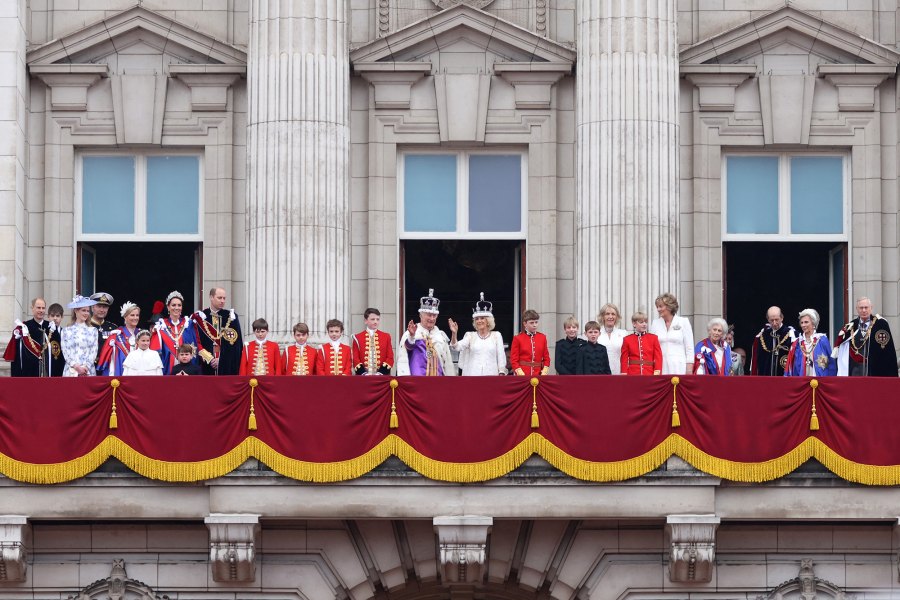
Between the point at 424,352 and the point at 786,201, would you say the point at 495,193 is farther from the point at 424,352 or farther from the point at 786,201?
the point at 424,352

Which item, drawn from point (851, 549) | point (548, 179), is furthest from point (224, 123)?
point (851, 549)

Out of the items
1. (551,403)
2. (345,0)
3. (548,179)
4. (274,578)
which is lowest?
(274,578)

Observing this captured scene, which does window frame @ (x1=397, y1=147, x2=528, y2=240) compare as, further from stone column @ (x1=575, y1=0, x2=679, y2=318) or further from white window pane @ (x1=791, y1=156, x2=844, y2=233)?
white window pane @ (x1=791, y1=156, x2=844, y2=233)

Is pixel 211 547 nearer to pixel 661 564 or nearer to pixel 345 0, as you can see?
pixel 661 564

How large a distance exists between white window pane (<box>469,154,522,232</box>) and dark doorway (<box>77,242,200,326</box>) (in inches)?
200

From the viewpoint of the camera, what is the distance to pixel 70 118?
47344 mm

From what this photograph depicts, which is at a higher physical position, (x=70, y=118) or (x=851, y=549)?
(x=70, y=118)

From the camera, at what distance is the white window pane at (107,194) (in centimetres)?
4734

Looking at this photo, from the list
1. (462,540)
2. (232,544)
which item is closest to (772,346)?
(462,540)

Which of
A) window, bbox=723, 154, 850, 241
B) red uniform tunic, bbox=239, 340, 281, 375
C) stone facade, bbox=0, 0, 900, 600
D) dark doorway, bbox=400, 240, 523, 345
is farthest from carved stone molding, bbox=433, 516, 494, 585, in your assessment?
window, bbox=723, 154, 850, 241

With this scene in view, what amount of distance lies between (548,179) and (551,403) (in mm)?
7192

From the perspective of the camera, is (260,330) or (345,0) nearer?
(260,330)

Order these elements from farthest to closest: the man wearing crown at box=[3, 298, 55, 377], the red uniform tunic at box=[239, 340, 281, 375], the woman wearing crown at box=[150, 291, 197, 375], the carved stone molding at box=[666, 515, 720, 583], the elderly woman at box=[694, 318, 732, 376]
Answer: the red uniform tunic at box=[239, 340, 281, 375] → the man wearing crown at box=[3, 298, 55, 377] → the woman wearing crown at box=[150, 291, 197, 375] → the elderly woman at box=[694, 318, 732, 376] → the carved stone molding at box=[666, 515, 720, 583]

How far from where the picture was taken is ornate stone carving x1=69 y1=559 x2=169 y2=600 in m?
41.2
